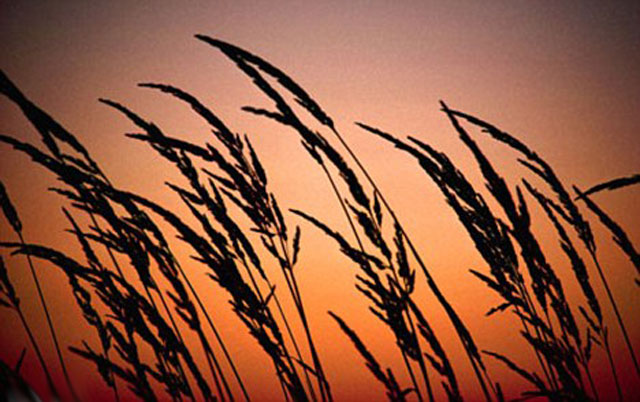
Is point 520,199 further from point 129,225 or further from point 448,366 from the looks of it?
point 129,225

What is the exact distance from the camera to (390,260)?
1.25m

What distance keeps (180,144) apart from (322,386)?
64cm

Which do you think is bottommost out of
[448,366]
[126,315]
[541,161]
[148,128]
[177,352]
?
[448,366]

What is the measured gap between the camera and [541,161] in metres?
1.37

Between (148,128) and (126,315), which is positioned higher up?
(148,128)

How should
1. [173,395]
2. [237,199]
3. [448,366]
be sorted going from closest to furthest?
[448,366]
[173,395]
[237,199]

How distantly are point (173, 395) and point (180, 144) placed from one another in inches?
22.8

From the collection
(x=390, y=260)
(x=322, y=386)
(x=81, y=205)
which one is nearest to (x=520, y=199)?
(x=390, y=260)

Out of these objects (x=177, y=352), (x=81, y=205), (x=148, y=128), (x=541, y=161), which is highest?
(x=148, y=128)

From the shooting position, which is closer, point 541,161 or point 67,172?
point 67,172

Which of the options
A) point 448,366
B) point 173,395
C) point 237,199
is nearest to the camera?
point 448,366

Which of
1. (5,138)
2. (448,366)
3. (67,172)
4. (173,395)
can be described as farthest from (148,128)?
(448,366)

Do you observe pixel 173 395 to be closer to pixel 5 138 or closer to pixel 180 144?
pixel 180 144

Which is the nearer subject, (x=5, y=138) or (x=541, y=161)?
(x=5, y=138)
